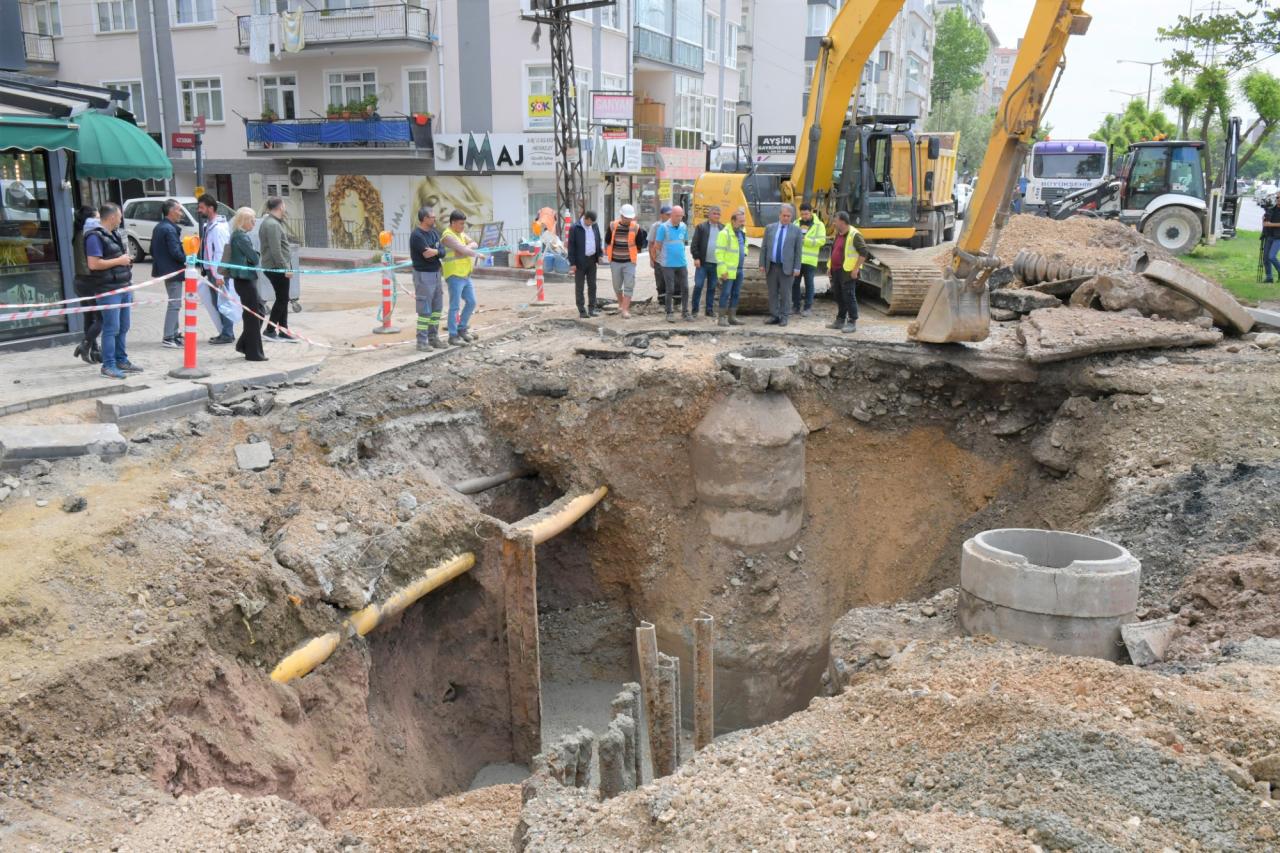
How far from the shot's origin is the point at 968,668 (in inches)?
237

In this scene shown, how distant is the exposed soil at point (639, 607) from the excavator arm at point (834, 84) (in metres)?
3.66

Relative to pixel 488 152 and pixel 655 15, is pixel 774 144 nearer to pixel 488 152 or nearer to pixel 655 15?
pixel 655 15

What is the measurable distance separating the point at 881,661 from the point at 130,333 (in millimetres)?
10125

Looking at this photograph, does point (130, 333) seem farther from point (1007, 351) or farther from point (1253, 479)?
point (1253, 479)

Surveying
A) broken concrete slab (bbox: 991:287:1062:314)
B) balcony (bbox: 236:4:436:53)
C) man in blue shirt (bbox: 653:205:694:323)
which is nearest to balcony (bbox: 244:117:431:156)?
balcony (bbox: 236:4:436:53)

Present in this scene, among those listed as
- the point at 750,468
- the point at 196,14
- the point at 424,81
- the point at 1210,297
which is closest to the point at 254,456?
the point at 750,468

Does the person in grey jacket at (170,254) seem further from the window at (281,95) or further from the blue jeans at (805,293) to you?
the window at (281,95)

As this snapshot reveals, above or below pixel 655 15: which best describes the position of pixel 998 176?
below

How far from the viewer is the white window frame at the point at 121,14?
2870 cm

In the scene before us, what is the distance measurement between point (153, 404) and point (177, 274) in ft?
7.49

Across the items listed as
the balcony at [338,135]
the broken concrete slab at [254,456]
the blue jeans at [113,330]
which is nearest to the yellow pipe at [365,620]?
the broken concrete slab at [254,456]

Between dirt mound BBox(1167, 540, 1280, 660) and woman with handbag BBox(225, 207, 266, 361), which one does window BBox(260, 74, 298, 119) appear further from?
dirt mound BBox(1167, 540, 1280, 660)

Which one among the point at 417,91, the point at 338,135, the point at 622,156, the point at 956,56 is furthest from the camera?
the point at 956,56

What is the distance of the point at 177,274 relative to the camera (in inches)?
413
